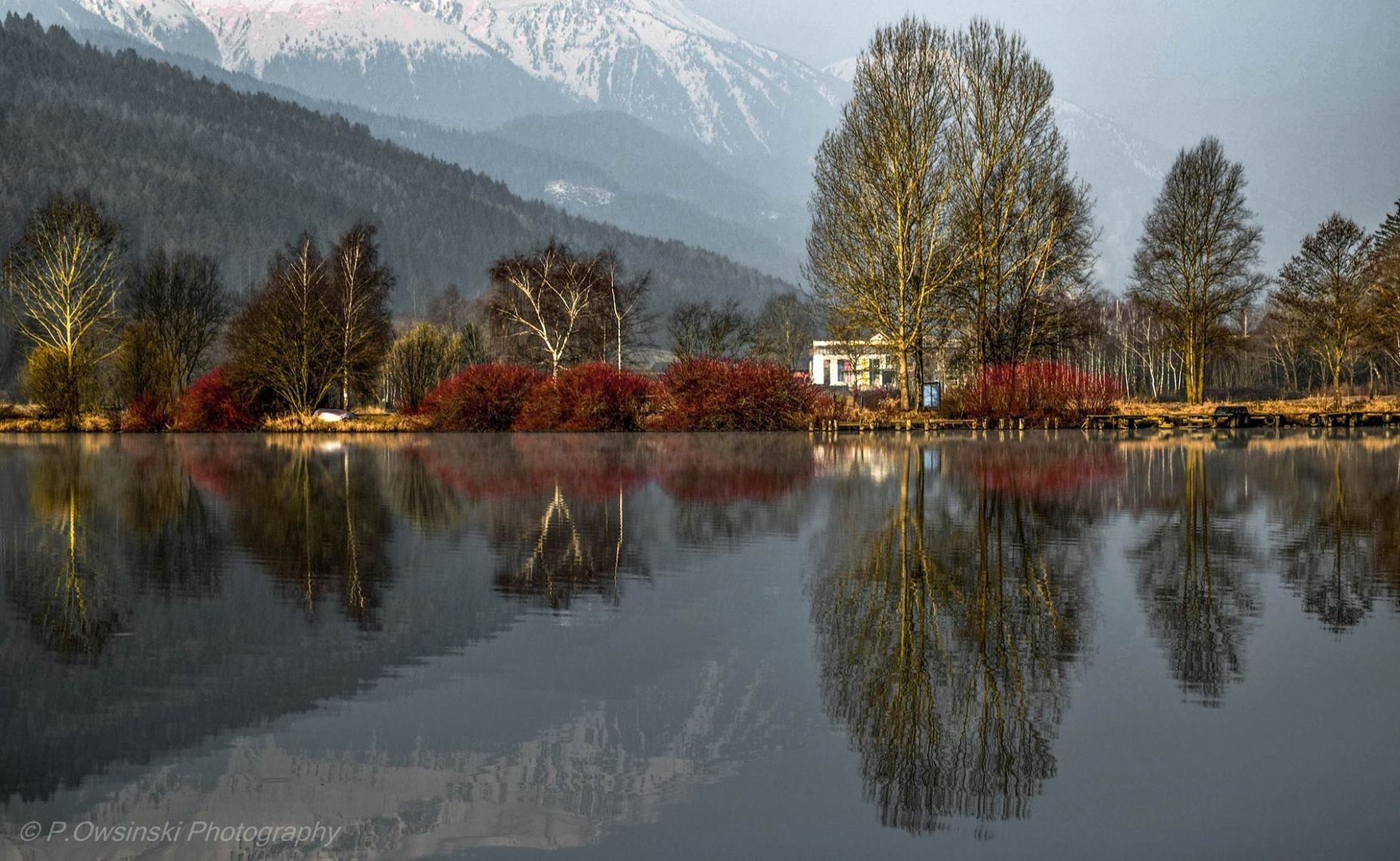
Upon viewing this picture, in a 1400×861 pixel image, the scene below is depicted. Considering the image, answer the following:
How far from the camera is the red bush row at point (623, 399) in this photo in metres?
43.5

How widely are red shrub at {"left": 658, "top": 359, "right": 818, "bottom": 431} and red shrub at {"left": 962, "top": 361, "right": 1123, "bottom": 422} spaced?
5.46 meters

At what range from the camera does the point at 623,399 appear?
1800 inches

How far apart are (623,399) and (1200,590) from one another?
36485 mm

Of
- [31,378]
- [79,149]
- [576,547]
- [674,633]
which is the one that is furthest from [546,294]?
[79,149]

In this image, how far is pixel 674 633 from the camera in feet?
27.0

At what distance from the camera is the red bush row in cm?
4347

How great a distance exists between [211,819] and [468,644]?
305 centimetres

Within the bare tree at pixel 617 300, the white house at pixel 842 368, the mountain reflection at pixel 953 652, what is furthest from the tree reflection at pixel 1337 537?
the bare tree at pixel 617 300

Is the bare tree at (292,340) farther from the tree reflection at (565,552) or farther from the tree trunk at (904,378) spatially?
the tree reflection at (565,552)

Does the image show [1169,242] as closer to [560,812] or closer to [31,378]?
[31,378]

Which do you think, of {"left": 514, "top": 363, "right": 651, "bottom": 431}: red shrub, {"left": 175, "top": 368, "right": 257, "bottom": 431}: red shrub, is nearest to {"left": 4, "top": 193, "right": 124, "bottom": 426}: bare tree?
{"left": 175, "top": 368, "right": 257, "bottom": 431}: red shrub

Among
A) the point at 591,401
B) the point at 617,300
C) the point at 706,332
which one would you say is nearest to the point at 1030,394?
the point at 591,401

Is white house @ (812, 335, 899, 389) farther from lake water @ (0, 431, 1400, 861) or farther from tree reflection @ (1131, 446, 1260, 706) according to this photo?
lake water @ (0, 431, 1400, 861)

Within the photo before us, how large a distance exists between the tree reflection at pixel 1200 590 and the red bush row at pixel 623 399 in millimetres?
26828
